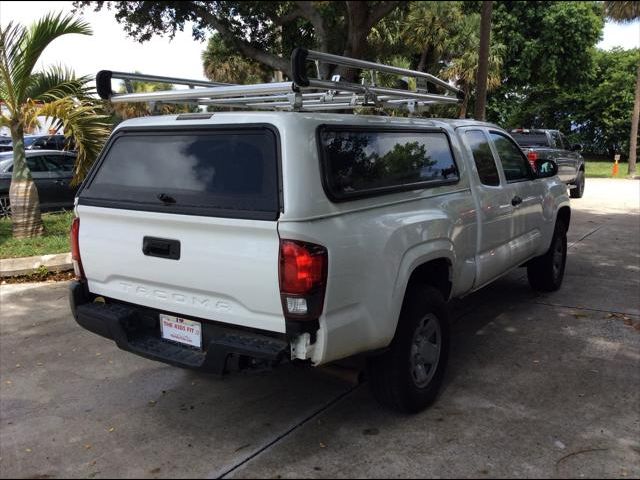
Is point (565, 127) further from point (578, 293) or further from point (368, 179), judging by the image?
point (368, 179)

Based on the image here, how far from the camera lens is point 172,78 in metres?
4.70

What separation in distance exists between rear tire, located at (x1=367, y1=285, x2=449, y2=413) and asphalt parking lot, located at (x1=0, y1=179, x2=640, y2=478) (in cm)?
15

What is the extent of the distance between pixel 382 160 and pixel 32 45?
6.65 m

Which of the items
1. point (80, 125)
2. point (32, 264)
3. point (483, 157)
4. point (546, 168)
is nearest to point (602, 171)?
point (546, 168)

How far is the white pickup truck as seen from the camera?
2.95m

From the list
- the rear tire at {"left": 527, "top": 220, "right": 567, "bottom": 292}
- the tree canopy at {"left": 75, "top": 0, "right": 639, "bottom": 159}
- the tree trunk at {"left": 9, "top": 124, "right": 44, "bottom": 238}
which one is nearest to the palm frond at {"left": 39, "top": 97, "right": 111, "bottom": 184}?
the tree trunk at {"left": 9, "top": 124, "right": 44, "bottom": 238}

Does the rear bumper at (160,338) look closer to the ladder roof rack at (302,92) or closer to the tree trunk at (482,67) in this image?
the ladder roof rack at (302,92)

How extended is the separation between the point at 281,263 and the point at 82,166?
659 centimetres

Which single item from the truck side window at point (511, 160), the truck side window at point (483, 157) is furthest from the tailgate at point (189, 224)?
the truck side window at point (511, 160)

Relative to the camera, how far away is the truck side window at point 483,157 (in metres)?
4.70

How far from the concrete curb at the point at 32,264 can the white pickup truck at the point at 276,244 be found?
12.8 ft

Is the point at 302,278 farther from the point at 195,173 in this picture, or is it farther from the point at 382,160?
the point at 382,160

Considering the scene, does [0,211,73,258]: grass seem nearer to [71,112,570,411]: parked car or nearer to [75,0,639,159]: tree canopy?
[75,0,639,159]: tree canopy

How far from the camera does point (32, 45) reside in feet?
26.8
